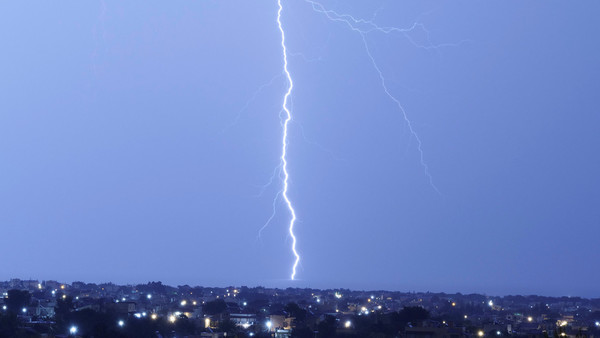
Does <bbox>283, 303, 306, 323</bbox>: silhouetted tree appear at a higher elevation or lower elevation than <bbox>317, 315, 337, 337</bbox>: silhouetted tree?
higher

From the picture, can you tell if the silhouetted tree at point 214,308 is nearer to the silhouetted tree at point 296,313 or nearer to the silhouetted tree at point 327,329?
the silhouetted tree at point 296,313

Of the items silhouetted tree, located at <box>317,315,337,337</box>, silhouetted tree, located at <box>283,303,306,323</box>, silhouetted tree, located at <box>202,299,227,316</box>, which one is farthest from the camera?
silhouetted tree, located at <box>202,299,227,316</box>

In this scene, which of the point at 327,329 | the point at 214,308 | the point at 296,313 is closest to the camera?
the point at 327,329

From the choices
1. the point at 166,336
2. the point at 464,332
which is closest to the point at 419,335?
the point at 464,332

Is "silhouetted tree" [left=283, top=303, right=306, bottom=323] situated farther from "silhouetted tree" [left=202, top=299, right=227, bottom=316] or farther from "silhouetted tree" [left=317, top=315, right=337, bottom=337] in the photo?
"silhouetted tree" [left=317, top=315, right=337, bottom=337]

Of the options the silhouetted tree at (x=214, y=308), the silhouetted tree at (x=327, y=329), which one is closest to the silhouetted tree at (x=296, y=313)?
the silhouetted tree at (x=214, y=308)

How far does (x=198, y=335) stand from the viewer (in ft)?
88.8

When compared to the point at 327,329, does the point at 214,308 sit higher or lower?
higher

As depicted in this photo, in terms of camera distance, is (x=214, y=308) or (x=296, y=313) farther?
(x=214, y=308)

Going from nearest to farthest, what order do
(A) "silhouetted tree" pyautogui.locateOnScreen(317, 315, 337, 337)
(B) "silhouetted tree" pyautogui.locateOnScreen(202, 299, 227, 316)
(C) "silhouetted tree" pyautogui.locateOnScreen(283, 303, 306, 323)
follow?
(A) "silhouetted tree" pyautogui.locateOnScreen(317, 315, 337, 337) < (C) "silhouetted tree" pyautogui.locateOnScreen(283, 303, 306, 323) < (B) "silhouetted tree" pyautogui.locateOnScreen(202, 299, 227, 316)

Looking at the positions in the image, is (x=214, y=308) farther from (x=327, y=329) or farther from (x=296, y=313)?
(x=327, y=329)

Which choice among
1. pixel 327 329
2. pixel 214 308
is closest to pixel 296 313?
pixel 214 308

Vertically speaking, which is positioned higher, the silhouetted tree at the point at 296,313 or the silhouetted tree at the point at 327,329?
the silhouetted tree at the point at 296,313

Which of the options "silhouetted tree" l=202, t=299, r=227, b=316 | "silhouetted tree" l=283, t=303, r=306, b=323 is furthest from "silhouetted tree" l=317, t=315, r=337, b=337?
"silhouetted tree" l=202, t=299, r=227, b=316
